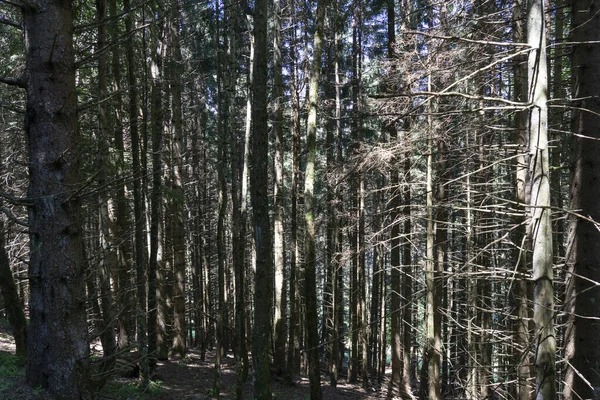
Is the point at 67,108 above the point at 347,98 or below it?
below

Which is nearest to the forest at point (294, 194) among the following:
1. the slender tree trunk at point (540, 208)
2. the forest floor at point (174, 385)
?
the slender tree trunk at point (540, 208)

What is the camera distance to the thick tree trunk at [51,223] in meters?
3.34

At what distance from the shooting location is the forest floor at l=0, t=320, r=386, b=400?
602 centimetres

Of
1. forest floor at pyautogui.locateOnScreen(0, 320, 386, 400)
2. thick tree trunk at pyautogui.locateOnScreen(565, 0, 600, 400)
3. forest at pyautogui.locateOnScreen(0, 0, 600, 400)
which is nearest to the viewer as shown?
forest at pyautogui.locateOnScreen(0, 0, 600, 400)

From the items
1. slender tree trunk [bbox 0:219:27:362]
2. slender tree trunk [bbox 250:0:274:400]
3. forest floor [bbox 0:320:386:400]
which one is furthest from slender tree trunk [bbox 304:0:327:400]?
slender tree trunk [bbox 0:219:27:362]

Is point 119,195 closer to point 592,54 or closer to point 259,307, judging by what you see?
point 259,307

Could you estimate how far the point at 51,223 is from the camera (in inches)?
133

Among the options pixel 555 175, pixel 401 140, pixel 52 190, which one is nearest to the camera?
pixel 52 190

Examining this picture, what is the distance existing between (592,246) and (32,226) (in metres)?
5.62

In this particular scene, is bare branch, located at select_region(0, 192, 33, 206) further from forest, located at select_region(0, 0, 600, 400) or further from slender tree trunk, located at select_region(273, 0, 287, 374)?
slender tree trunk, located at select_region(273, 0, 287, 374)

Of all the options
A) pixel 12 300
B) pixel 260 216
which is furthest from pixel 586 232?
pixel 12 300

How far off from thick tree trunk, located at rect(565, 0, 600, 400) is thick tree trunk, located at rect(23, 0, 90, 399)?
4932 millimetres

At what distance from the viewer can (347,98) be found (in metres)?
19.8

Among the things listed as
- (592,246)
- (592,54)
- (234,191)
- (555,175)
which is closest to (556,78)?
(555,175)
